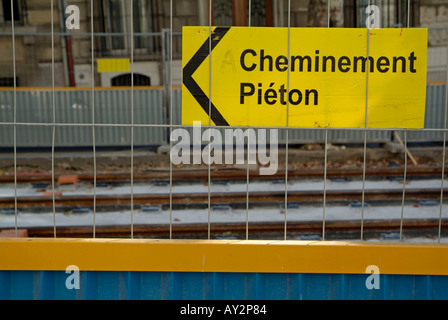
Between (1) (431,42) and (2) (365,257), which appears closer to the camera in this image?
(2) (365,257)

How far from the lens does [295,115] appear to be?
11.1 feet

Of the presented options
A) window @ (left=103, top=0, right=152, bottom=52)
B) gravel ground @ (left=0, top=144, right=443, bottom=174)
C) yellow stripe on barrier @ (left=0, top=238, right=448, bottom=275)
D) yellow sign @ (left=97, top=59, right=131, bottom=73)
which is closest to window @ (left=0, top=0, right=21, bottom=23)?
window @ (left=103, top=0, right=152, bottom=52)

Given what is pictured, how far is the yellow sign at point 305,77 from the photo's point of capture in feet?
10.8

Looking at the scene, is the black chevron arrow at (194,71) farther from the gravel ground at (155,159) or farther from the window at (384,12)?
the window at (384,12)

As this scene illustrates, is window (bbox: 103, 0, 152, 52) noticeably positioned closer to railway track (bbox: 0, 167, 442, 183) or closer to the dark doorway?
the dark doorway

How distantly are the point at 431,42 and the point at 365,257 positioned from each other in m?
10.3

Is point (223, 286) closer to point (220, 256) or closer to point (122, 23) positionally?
point (220, 256)

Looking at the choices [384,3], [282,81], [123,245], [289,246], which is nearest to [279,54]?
[282,81]

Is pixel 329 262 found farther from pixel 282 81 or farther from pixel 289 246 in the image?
pixel 282 81

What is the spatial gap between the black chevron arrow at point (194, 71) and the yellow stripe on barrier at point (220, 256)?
0.82 metres

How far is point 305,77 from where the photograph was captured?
3332 mm

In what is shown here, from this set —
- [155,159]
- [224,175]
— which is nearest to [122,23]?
[155,159]

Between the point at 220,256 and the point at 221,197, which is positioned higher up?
the point at 220,256

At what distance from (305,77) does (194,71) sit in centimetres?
72
